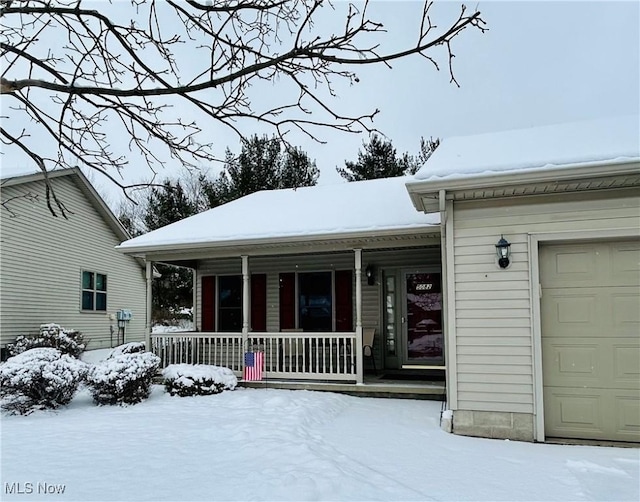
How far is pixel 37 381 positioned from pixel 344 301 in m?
5.78

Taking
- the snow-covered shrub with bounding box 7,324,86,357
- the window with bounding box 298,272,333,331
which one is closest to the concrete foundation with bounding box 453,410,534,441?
the window with bounding box 298,272,333,331

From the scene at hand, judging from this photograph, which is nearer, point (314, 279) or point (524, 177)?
point (524, 177)

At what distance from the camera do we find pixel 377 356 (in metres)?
10.5

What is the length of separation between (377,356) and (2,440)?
22.2ft

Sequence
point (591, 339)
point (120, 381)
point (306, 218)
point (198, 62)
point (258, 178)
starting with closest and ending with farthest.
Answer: point (198, 62), point (591, 339), point (120, 381), point (306, 218), point (258, 178)

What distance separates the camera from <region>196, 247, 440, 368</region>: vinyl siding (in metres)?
10.3

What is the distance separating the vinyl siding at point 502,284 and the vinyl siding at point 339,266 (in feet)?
12.4

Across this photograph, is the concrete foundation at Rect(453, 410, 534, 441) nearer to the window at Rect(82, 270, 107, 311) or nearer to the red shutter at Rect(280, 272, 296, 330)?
the red shutter at Rect(280, 272, 296, 330)

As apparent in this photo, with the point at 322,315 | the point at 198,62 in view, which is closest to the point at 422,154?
the point at 322,315

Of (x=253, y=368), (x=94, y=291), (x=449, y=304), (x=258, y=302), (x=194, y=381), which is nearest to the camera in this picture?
(x=449, y=304)

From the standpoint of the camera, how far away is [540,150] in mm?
6227

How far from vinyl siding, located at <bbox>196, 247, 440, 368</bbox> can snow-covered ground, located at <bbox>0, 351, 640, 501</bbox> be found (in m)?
3.60

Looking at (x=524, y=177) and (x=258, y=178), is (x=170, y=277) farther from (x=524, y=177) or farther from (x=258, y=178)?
(x=524, y=177)

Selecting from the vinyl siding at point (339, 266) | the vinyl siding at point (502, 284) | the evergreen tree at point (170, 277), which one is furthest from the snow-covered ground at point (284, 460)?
the evergreen tree at point (170, 277)
